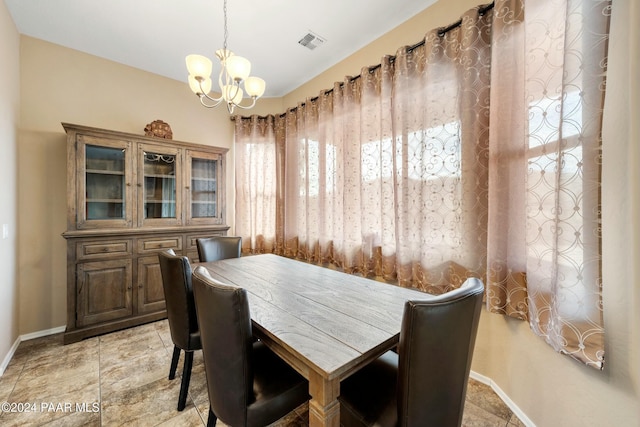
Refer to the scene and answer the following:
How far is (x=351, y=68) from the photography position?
8.65ft

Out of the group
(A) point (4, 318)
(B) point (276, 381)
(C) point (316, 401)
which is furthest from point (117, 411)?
(C) point (316, 401)

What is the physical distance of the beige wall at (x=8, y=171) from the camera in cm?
190

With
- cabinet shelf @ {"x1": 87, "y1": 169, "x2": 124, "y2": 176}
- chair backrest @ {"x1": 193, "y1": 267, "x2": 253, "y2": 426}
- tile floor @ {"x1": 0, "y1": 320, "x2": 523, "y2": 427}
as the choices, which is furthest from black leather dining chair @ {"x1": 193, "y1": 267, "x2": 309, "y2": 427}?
cabinet shelf @ {"x1": 87, "y1": 169, "x2": 124, "y2": 176}

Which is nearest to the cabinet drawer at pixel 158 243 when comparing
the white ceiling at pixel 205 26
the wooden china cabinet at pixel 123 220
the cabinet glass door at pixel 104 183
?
the wooden china cabinet at pixel 123 220

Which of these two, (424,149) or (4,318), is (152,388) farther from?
(424,149)

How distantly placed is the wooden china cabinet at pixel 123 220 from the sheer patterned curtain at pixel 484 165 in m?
1.48

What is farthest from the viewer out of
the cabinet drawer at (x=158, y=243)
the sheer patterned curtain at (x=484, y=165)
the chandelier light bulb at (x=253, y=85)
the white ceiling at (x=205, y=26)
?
the cabinet drawer at (x=158, y=243)

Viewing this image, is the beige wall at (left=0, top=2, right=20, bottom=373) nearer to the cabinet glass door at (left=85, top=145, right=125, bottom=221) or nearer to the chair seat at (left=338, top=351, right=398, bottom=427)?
the cabinet glass door at (left=85, top=145, right=125, bottom=221)

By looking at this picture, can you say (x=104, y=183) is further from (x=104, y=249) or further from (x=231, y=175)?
(x=231, y=175)

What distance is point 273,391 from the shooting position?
1.04 m

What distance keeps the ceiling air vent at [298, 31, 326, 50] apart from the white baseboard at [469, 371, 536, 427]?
315 centimetres

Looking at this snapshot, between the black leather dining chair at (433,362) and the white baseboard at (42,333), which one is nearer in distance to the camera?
the black leather dining chair at (433,362)

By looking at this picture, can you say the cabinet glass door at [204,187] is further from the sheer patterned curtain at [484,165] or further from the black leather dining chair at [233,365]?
the black leather dining chair at [233,365]

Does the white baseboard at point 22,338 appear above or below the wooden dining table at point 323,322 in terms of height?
below
